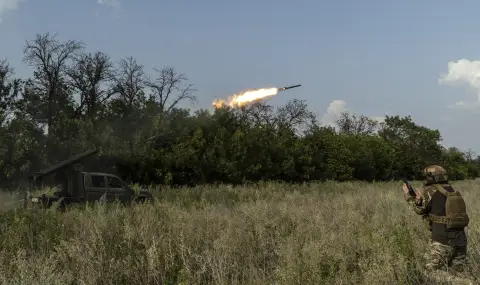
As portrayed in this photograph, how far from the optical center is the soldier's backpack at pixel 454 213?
554cm

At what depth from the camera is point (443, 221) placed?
18.5 ft

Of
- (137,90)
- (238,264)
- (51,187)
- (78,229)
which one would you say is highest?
(137,90)

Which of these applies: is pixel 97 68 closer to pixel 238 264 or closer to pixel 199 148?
pixel 199 148

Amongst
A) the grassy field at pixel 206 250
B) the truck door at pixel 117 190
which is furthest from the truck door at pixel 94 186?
the grassy field at pixel 206 250

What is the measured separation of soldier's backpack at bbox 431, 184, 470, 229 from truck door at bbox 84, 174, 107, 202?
1072 cm

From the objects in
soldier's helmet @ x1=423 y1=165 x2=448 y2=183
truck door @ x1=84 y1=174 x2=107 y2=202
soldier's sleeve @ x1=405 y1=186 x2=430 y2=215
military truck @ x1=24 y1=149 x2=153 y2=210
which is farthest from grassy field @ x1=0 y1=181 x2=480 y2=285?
truck door @ x1=84 y1=174 x2=107 y2=202

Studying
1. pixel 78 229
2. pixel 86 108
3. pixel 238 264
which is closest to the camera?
pixel 238 264

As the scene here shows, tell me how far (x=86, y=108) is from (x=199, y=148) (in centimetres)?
1412

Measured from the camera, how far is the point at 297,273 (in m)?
4.55

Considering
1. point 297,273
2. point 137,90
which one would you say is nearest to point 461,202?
point 297,273

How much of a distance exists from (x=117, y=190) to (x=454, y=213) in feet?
37.3

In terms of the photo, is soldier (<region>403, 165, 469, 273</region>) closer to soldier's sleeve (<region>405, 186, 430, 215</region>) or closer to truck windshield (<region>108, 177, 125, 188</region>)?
soldier's sleeve (<region>405, 186, 430, 215</region>)

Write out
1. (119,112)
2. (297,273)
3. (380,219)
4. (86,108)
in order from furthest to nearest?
(86,108) < (119,112) < (380,219) < (297,273)

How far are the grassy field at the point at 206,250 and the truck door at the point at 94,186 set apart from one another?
5.30 meters
